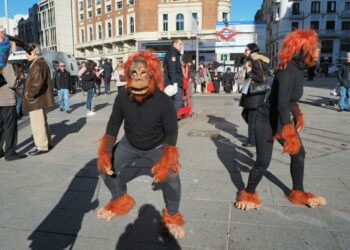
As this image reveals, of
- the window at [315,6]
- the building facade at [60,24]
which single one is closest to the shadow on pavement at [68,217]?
the window at [315,6]

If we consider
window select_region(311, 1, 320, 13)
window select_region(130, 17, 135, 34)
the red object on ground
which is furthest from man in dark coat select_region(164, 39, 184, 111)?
window select_region(311, 1, 320, 13)

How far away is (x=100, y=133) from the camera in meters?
7.65

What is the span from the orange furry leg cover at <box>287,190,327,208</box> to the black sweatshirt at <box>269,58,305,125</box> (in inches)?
35.6

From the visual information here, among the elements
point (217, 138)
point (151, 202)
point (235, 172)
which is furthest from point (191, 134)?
point (151, 202)

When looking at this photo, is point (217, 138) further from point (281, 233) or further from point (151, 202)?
point (281, 233)

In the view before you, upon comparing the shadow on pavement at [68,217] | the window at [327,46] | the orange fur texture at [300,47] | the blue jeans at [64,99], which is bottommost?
the shadow on pavement at [68,217]

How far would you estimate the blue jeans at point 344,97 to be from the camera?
10120mm

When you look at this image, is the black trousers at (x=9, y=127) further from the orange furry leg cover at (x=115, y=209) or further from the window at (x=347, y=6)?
the window at (x=347, y=6)

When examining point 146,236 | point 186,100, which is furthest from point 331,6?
point 146,236

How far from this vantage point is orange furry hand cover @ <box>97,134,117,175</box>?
9.89 feet

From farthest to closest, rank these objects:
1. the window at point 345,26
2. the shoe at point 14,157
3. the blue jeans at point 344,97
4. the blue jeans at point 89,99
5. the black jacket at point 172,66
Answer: the window at point 345,26 < the blue jeans at point 89,99 < the blue jeans at point 344,97 < the black jacket at point 172,66 < the shoe at point 14,157

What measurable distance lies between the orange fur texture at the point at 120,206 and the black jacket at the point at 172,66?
4835mm

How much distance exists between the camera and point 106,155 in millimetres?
3029

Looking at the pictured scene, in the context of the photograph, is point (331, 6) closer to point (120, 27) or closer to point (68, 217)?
point (120, 27)
